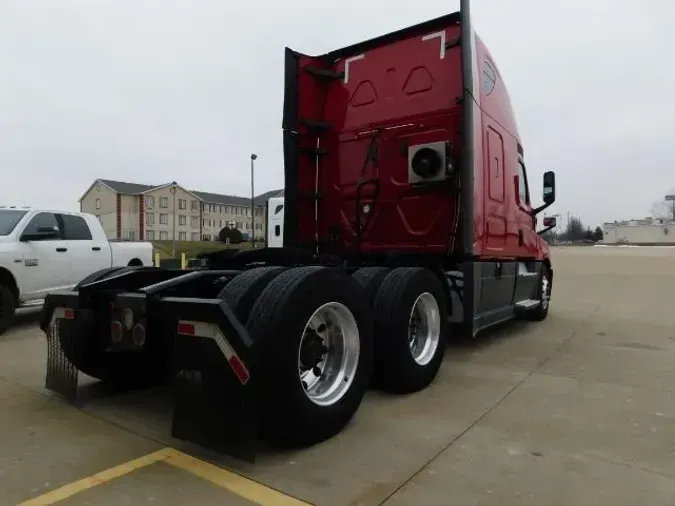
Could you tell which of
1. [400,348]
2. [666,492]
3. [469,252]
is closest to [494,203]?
[469,252]

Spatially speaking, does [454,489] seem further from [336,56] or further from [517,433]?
[336,56]

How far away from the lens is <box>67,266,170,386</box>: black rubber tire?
4008 mm

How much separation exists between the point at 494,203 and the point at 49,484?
5127mm

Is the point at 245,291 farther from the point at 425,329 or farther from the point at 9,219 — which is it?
the point at 9,219

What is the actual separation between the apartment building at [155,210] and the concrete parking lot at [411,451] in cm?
6377

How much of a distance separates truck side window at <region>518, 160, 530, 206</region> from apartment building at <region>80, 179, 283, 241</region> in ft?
199

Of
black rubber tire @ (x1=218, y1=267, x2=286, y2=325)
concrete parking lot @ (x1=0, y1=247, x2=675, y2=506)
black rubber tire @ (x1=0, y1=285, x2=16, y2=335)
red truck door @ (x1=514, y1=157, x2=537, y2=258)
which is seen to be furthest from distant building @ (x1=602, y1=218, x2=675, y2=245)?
black rubber tire @ (x1=218, y1=267, x2=286, y2=325)

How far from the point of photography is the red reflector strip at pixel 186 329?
2.84 meters

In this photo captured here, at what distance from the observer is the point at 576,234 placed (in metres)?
110

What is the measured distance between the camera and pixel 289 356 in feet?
9.66

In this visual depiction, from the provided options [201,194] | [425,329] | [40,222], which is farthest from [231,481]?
[201,194]

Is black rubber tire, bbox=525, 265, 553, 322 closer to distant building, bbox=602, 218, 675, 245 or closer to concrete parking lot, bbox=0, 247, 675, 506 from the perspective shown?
concrete parking lot, bbox=0, 247, 675, 506

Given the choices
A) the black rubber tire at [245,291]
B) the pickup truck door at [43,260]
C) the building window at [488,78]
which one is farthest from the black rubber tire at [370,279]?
the pickup truck door at [43,260]

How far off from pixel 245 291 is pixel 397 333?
60.0 inches
